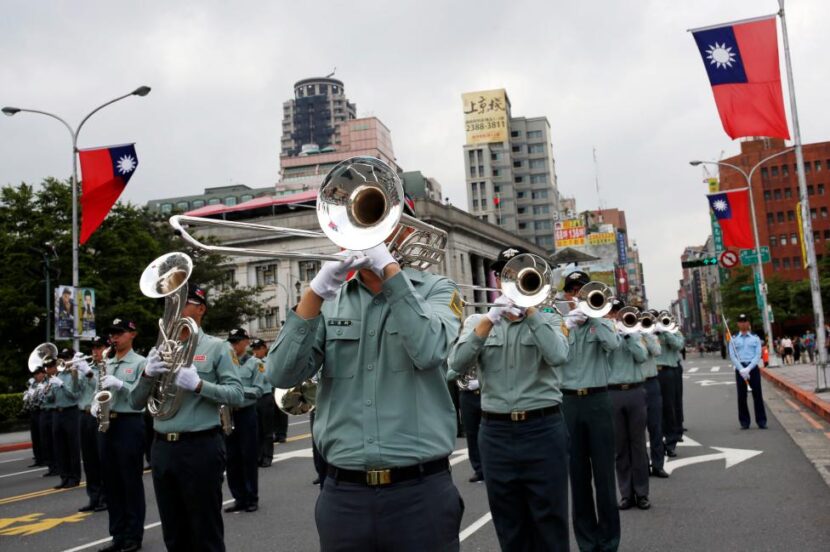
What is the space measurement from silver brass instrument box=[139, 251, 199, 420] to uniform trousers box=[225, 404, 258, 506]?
4.07 m

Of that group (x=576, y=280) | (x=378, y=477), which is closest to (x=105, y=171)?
(x=576, y=280)

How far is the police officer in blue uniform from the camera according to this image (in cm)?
1462

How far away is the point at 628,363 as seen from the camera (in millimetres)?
8609

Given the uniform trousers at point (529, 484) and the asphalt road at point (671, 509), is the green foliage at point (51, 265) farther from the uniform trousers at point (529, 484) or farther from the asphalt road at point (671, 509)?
the uniform trousers at point (529, 484)

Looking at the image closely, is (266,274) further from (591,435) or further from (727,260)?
(591,435)

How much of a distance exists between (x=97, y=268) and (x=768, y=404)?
33.0 meters

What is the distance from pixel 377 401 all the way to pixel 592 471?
370 centimetres

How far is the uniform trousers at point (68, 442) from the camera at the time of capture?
12820mm

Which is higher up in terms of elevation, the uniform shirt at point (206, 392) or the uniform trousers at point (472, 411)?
the uniform shirt at point (206, 392)

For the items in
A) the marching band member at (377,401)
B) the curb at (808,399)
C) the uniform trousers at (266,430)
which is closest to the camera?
the marching band member at (377,401)

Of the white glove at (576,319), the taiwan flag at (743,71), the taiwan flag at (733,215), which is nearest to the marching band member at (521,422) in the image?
the white glove at (576,319)

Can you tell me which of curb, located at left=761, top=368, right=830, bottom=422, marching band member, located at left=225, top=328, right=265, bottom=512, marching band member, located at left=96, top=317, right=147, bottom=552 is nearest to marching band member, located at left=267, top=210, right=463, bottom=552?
marching band member, located at left=96, top=317, right=147, bottom=552

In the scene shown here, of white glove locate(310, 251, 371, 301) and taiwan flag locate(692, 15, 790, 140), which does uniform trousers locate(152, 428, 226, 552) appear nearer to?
white glove locate(310, 251, 371, 301)

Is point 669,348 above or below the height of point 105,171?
below
